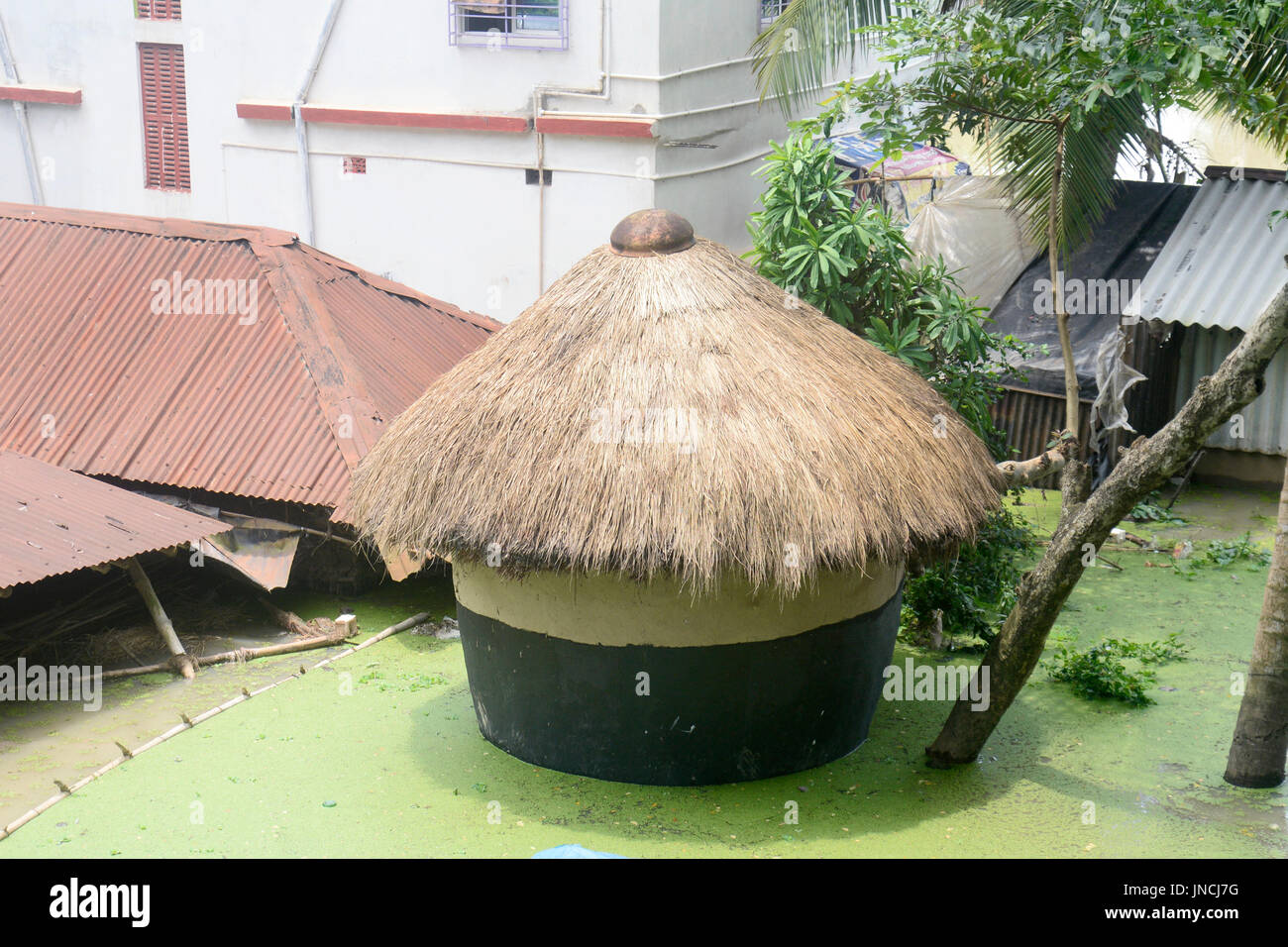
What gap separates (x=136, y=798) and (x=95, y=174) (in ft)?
41.3

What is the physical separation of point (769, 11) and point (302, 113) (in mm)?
5922

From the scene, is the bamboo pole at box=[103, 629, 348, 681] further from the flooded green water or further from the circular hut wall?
the circular hut wall

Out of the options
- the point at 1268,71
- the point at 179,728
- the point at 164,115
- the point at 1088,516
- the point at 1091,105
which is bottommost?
the point at 179,728

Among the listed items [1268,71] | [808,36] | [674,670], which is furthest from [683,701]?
[808,36]

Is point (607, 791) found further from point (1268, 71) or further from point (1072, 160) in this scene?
point (1072, 160)

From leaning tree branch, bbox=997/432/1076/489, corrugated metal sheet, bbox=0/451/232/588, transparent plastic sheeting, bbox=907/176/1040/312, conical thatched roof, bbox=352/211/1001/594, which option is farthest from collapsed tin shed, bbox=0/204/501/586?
transparent plastic sheeting, bbox=907/176/1040/312

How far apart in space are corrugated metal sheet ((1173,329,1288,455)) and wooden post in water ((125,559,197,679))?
33.9 feet

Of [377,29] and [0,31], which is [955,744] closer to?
[377,29]

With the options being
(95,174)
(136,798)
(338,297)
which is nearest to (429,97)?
(338,297)

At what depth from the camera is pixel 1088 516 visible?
299 inches

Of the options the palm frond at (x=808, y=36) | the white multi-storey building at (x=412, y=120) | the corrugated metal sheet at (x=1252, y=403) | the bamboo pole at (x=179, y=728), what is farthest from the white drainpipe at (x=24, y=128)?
the corrugated metal sheet at (x=1252, y=403)

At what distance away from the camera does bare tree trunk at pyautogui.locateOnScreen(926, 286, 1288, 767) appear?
7.04 m

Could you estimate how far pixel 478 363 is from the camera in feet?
28.6

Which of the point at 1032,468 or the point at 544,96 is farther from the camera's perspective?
the point at 544,96
